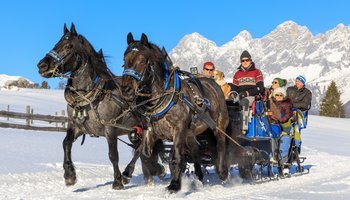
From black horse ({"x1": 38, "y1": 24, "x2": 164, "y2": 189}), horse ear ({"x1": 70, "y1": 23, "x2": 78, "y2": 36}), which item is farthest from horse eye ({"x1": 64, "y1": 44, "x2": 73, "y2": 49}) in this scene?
horse ear ({"x1": 70, "y1": 23, "x2": 78, "y2": 36})

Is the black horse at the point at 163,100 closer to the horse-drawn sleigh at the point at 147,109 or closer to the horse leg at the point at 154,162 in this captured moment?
the horse-drawn sleigh at the point at 147,109

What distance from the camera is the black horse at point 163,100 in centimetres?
815

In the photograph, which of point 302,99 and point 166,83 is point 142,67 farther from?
point 302,99

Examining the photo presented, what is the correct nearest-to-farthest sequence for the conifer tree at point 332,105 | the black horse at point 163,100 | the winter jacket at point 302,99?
the black horse at point 163,100
the winter jacket at point 302,99
the conifer tree at point 332,105

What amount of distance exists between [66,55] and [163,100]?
71.9 inches

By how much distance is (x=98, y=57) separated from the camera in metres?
9.50

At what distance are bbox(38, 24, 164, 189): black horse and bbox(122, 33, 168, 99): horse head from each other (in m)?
0.85

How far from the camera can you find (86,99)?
8.90 m

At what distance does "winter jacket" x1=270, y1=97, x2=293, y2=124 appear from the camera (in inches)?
456

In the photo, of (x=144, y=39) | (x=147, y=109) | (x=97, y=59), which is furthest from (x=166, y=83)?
(x=97, y=59)

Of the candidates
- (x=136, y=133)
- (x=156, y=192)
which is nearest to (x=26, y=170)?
(x=136, y=133)

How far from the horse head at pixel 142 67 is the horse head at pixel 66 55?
3.35ft

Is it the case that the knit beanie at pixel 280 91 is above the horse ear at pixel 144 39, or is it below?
below

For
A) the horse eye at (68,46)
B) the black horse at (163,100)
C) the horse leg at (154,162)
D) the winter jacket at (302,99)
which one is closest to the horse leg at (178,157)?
the black horse at (163,100)
